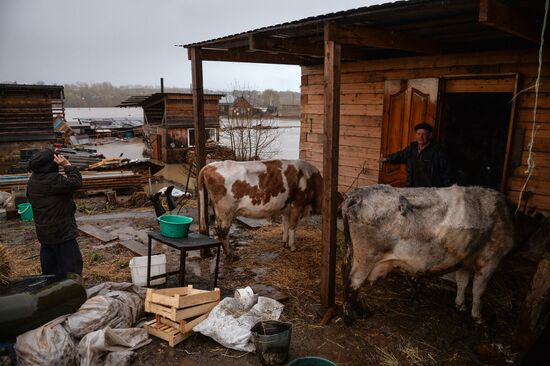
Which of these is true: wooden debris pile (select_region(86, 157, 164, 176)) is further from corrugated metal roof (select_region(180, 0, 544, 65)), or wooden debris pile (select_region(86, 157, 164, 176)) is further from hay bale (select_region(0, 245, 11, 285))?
hay bale (select_region(0, 245, 11, 285))

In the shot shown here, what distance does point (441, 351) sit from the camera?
14.6ft

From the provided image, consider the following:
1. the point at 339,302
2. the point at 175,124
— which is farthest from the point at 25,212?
the point at 175,124

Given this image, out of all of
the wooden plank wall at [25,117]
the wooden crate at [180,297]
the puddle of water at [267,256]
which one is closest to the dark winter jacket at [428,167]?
the puddle of water at [267,256]

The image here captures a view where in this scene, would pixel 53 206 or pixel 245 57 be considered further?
pixel 245 57

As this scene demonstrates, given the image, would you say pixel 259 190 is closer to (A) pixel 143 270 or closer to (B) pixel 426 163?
(A) pixel 143 270

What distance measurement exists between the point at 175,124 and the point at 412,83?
62.1 feet

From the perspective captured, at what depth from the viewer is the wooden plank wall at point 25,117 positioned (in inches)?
833

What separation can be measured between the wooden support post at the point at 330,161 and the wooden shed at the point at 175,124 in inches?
795

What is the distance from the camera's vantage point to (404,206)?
15.5 feet

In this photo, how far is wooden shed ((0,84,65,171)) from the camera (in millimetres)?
21109

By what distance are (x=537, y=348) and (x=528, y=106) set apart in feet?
14.3

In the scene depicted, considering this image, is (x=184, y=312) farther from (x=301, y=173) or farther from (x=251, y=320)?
(x=301, y=173)

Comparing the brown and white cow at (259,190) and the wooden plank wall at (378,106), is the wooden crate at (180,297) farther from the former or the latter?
the wooden plank wall at (378,106)

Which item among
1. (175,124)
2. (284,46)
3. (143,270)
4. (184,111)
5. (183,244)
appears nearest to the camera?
(183,244)
